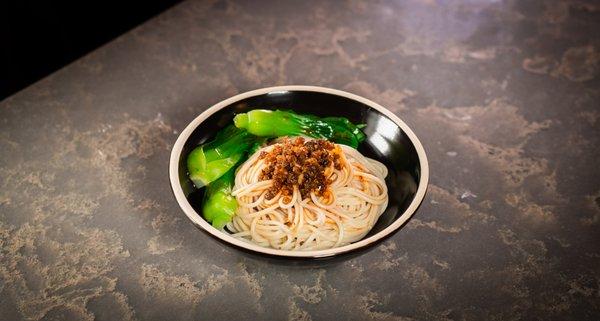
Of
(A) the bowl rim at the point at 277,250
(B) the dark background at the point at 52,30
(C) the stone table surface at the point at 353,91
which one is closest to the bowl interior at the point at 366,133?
(A) the bowl rim at the point at 277,250

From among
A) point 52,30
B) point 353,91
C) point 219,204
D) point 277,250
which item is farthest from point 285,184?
point 52,30

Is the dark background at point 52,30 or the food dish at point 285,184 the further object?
the dark background at point 52,30

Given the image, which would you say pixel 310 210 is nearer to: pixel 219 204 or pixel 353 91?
pixel 219 204

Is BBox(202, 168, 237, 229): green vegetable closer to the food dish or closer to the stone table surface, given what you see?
the food dish


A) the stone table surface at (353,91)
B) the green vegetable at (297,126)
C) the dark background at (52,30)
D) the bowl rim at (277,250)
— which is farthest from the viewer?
the dark background at (52,30)

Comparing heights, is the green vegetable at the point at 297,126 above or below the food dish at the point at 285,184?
above

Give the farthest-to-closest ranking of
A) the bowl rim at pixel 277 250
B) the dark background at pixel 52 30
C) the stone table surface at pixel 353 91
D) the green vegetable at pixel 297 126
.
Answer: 1. the dark background at pixel 52 30
2. the green vegetable at pixel 297 126
3. the stone table surface at pixel 353 91
4. the bowl rim at pixel 277 250

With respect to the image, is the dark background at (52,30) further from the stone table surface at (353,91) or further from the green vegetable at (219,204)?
the green vegetable at (219,204)
